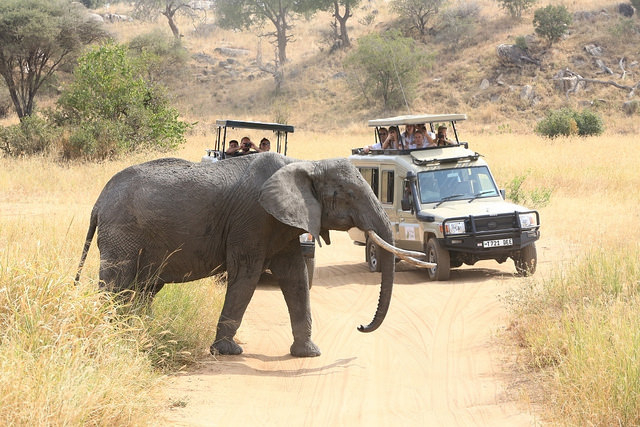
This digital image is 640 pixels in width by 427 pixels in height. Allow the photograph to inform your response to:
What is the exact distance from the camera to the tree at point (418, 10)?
61.6 meters

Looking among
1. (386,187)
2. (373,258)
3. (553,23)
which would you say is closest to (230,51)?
(553,23)

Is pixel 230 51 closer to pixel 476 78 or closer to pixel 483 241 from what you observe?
pixel 476 78

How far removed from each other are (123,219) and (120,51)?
20373 millimetres

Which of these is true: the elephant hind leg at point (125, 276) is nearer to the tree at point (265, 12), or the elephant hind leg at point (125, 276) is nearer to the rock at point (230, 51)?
the tree at point (265, 12)

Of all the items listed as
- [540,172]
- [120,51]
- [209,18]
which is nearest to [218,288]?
[540,172]

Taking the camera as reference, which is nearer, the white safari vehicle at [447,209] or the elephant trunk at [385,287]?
the elephant trunk at [385,287]

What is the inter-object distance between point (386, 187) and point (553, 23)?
4225cm

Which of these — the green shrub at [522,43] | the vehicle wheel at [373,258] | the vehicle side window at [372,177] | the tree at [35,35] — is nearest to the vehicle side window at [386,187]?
the vehicle side window at [372,177]

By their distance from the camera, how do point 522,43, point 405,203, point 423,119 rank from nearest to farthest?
1. point 405,203
2. point 423,119
3. point 522,43

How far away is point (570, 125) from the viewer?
35.2m

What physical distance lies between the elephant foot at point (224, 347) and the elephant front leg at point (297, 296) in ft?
2.08

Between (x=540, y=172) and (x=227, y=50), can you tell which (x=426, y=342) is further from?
(x=227, y=50)

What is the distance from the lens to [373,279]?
1345cm

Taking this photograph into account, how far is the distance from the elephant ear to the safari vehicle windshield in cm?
570
